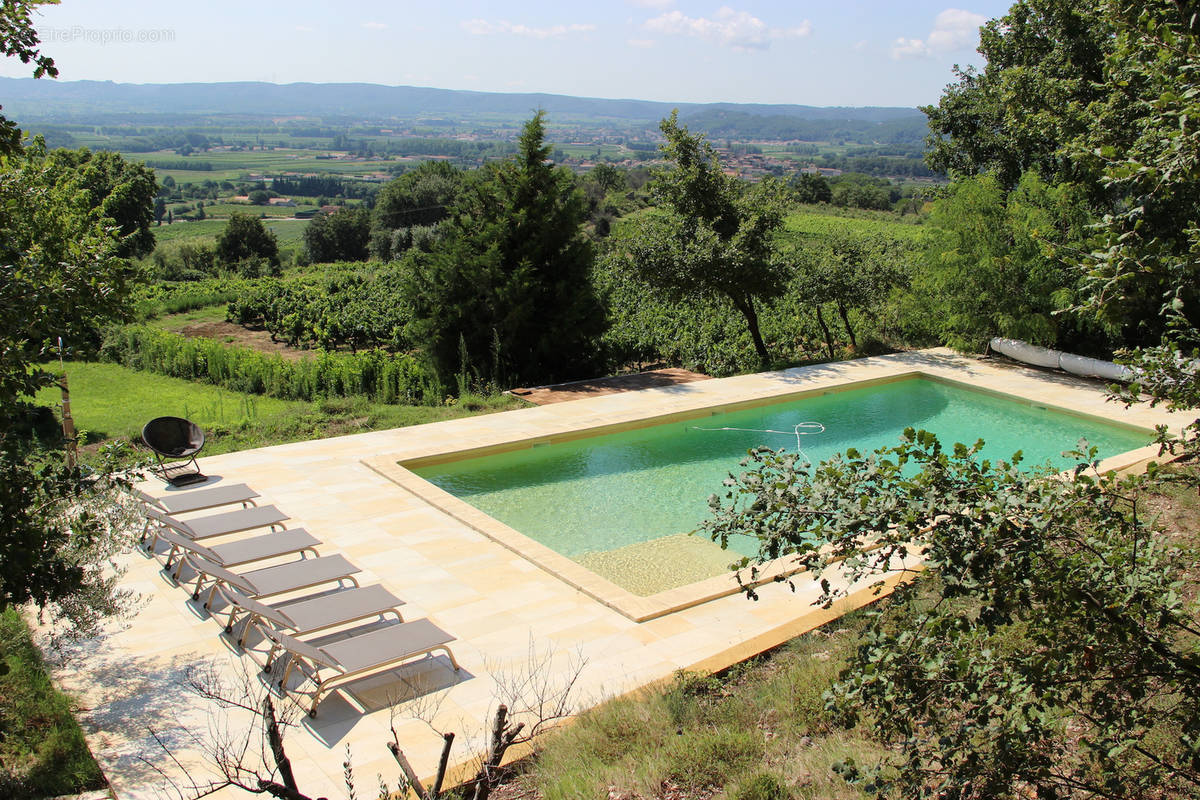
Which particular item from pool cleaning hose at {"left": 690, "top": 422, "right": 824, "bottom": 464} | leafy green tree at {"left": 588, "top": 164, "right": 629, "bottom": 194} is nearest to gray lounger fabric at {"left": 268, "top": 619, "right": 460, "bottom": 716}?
pool cleaning hose at {"left": 690, "top": 422, "right": 824, "bottom": 464}

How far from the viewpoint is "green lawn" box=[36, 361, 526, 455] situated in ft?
40.1

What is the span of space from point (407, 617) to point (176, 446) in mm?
4842

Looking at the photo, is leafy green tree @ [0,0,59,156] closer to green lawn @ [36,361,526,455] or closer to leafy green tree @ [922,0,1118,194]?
green lawn @ [36,361,526,455]

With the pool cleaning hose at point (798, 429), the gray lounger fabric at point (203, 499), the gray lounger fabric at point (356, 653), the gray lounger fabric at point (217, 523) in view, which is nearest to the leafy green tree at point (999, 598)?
the gray lounger fabric at point (356, 653)

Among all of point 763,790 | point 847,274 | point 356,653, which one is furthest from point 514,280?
point 763,790

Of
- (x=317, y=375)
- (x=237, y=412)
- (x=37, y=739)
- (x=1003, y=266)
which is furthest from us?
(x=1003, y=266)

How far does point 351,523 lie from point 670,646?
390 cm

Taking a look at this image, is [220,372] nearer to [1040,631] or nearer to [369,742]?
[369,742]

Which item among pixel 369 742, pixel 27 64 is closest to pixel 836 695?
pixel 369 742

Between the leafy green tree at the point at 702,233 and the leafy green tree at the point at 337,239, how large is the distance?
48.5m

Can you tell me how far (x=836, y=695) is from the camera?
124 inches

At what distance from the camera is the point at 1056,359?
1552 cm

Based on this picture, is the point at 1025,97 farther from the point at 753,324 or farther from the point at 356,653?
the point at 356,653

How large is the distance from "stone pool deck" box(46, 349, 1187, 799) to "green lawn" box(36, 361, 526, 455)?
120cm
